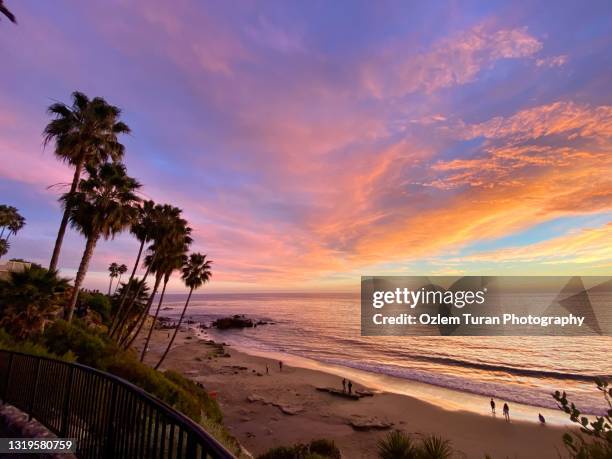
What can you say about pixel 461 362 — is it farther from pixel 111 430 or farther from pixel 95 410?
pixel 111 430

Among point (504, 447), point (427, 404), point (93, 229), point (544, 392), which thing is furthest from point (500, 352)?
point (93, 229)

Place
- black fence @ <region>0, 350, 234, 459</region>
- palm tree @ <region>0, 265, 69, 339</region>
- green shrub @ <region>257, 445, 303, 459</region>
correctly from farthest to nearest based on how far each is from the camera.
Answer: palm tree @ <region>0, 265, 69, 339</region>, green shrub @ <region>257, 445, 303, 459</region>, black fence @ <region>0, 350, 234, 459</region>

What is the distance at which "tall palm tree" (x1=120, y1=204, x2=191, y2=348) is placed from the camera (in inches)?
1222

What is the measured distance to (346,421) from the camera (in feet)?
77.9

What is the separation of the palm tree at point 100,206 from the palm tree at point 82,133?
898mm

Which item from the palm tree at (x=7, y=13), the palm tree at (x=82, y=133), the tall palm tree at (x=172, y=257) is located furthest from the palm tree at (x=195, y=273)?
the palm tree at (x=7, y=13)

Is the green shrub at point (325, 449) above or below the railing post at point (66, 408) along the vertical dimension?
below

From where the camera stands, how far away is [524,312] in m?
124

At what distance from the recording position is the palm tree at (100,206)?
23.3 m

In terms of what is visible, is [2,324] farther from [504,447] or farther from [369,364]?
[369,364]

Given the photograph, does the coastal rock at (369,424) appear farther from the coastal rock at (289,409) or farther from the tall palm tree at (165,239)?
the tall palm tree at (165,239)

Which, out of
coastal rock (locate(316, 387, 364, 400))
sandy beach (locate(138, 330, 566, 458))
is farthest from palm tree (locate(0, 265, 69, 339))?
coastal rock (locate(316, 387, 364, 400))

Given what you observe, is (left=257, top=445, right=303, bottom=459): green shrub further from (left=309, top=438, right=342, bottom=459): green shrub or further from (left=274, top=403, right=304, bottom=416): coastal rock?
(left=274, top=403, right=304, bottom=416): coastal rock

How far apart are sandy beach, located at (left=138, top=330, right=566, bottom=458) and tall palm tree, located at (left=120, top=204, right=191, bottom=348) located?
40.4 ft
